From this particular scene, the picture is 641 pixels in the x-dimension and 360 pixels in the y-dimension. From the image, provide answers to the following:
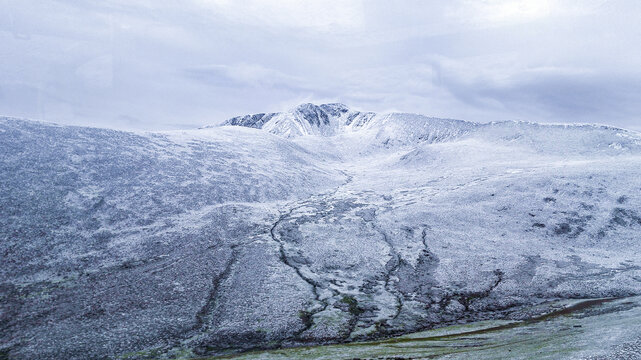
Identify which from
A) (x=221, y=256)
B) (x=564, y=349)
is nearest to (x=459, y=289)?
(x=564, y=349)

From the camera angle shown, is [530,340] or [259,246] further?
[259,246]

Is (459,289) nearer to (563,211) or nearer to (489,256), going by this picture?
(489,256)

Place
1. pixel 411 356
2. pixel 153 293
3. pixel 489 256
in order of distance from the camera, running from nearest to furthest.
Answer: pixel 411 356
pixel 153 293
pixel 489 256

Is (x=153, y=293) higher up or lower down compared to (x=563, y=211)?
lower down

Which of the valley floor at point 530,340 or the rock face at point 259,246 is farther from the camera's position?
the rock face at point 259,246

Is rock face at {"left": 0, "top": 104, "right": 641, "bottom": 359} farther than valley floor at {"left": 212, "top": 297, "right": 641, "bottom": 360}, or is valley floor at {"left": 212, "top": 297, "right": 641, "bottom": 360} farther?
Answer: rock face at {"left": 0, "top": 104, "right": 641, "bottom": 359}

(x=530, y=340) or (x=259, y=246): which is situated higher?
(x=259, y=246)

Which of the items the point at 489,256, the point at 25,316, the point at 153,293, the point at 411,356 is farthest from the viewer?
the point at 489,256

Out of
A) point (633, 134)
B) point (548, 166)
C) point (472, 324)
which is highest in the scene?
point (633, 134)
